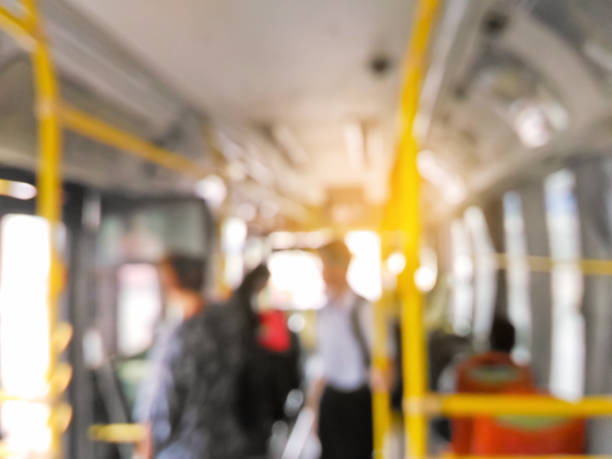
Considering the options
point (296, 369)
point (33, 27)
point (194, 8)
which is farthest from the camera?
point (296, 369)

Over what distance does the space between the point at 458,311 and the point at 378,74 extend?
1.88 meters

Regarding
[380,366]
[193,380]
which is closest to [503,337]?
[380,366]

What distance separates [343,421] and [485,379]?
34.5 inches

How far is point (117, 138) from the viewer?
111 inches

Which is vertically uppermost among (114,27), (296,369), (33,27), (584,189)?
(114,27)

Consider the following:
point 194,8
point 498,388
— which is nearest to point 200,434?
point 498,388

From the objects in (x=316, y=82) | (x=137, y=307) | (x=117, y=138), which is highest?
(x=316, y=82)

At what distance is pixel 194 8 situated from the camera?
268 cm

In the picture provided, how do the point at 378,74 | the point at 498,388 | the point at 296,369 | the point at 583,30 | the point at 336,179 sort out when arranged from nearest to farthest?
the point at 583,30 → the point at 498,388 → the point at 378,74 → the point at 296,369 → the point at 336,179

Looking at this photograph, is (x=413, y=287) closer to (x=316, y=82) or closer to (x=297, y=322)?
(x=316, y=82)

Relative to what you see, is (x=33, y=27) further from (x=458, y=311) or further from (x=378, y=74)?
(x=458, y=311)

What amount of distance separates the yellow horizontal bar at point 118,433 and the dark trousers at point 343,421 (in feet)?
3.59

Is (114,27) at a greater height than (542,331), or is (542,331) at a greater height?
(114,27)

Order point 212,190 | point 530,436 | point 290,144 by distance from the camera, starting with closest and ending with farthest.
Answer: point 530,436 < point 212,190 < point 290,144
